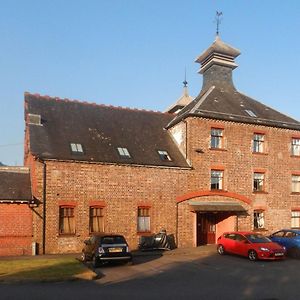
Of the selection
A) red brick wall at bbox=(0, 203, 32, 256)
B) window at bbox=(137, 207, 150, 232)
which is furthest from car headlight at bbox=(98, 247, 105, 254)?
window at bbox=(137, 207, 150, 232)

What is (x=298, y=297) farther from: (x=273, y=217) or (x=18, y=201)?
(x=273, y=217)

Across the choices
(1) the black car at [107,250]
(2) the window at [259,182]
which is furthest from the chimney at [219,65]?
(1) the black car at [107,250]

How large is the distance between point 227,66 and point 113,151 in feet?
→ 48.6

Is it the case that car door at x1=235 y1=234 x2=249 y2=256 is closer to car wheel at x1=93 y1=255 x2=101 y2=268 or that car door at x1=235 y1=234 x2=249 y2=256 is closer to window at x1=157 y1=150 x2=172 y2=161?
window at x1=157 y1=150 x2=172 y2=161

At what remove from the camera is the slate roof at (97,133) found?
24703 millimetres

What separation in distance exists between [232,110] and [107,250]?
51.8 ft

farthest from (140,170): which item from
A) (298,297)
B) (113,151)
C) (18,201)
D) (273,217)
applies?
(298,297)

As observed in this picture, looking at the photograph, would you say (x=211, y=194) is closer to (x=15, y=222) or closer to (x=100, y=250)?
(x=100, y=250)

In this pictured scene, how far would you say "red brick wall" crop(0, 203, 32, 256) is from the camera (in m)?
22.1

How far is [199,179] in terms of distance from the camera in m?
27.2

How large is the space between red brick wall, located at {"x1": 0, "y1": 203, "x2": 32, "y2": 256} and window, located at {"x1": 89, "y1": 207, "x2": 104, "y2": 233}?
3.65 m

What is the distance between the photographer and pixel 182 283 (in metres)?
14.6

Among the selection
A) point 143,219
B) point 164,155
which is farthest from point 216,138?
point 143,219

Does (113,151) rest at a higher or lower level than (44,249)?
higher
